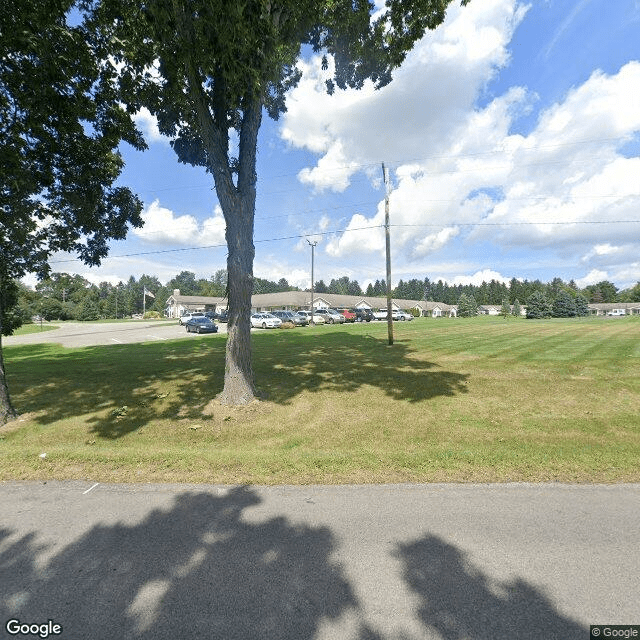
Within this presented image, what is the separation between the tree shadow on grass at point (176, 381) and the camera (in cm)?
723

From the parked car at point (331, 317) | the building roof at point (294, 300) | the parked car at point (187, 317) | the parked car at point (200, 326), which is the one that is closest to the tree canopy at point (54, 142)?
the parked car at point (200, 326)

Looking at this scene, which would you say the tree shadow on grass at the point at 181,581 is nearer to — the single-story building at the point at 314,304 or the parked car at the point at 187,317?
the parked car at the point at 187,317

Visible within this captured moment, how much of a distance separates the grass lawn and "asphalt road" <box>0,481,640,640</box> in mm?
513

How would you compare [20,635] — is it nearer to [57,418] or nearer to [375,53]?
[57,418]

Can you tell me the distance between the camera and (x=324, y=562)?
9.32 feet

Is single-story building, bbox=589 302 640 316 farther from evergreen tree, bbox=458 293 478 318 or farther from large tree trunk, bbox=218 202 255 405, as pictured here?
large tree trunk, bbox=218 202 255 405

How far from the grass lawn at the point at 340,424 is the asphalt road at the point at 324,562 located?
0.51 metres

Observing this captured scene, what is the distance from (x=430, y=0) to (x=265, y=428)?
9.87 meters

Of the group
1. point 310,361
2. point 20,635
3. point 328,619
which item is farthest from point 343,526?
point 310,361

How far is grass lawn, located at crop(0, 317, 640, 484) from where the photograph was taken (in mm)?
4617

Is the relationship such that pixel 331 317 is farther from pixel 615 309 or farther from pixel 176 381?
pixel 615 309

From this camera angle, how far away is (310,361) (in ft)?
41.8

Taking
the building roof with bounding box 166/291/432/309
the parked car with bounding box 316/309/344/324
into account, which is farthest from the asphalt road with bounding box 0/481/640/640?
the building roof with bounding box 166/291/432/309

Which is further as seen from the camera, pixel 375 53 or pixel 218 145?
pixel 375 53
